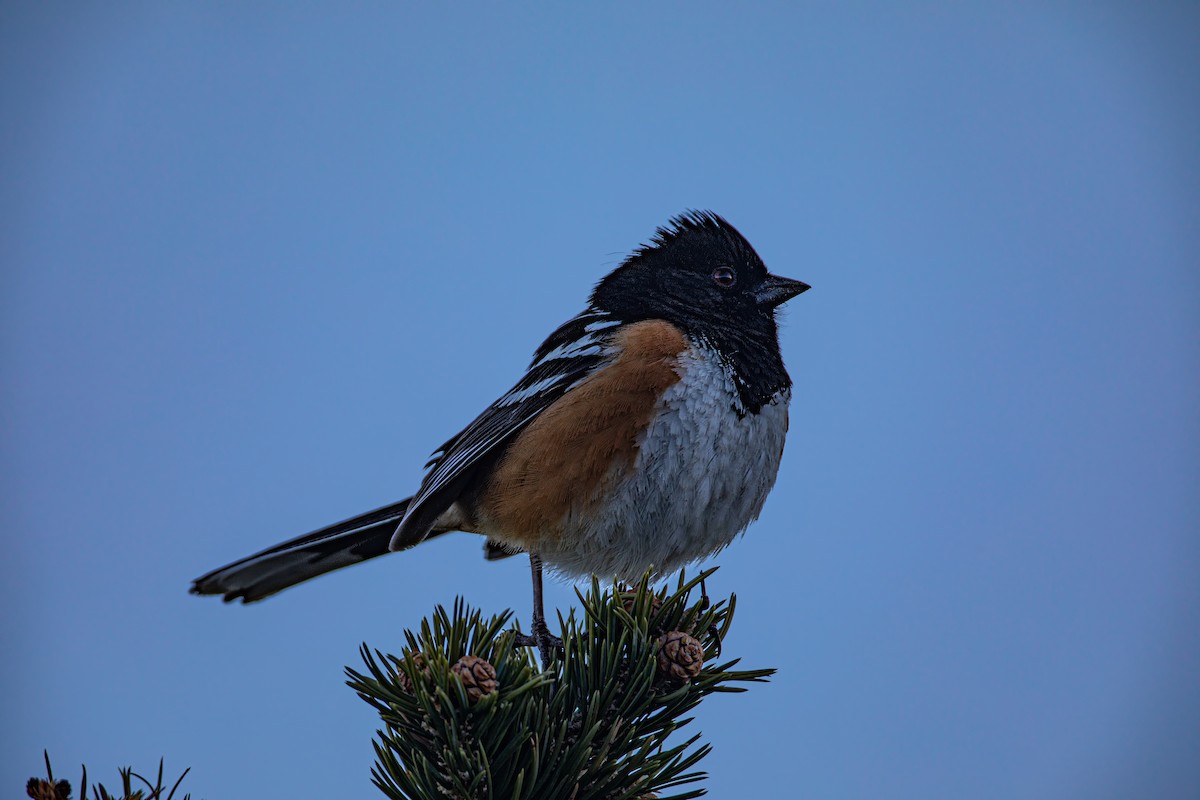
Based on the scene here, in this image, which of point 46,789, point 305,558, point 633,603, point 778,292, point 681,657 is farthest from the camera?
point 778,292

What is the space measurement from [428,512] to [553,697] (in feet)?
3.35

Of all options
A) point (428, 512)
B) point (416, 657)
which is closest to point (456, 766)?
point (416, 657)

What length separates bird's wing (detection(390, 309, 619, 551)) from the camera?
260cm

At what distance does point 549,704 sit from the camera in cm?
167

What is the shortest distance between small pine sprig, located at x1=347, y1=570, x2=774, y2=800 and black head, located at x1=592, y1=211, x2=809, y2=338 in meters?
1.04

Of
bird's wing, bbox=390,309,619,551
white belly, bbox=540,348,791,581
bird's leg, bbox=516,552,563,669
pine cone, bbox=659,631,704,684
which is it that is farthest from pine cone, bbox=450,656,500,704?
bird's wing, bbox=390,309,619,551

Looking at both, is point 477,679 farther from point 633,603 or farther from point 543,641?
point 543,641

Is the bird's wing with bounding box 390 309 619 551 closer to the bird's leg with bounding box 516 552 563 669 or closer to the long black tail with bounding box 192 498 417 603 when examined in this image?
the long black tail with bounding box 192 498 417 603

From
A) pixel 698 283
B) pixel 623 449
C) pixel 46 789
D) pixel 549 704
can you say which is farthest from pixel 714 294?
pixel 46 789

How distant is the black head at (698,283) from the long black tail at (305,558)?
2.96 ft

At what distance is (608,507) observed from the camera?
7.73 feet

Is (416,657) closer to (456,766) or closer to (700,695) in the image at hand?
(456,766)

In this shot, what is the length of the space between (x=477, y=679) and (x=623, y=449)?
2.97 feet

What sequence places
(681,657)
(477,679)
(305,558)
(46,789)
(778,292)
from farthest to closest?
(778,292) → (305,558) → (681,657) → (477,679) → (46,789)
